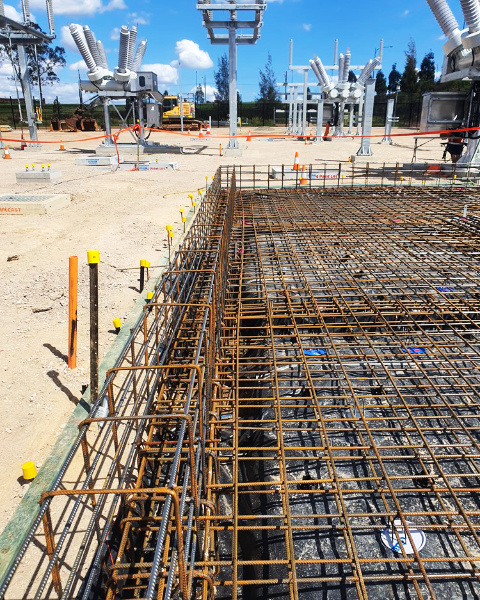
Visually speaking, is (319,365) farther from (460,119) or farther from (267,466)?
(460,119)

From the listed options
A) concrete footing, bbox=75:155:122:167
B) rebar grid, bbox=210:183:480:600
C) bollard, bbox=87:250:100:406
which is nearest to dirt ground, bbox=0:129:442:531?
bollard, bbox=87:250:100:406

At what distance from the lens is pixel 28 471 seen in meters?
3.11

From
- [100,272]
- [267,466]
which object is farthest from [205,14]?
[267,466]

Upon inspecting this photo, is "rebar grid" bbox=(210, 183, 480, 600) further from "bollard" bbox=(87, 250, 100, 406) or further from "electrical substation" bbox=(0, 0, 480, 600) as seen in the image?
"bollard" bbox=(87, 250, 100, 406)

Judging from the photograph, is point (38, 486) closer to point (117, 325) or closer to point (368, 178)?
point (117, 325)

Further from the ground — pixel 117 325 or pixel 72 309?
pixel 72 309

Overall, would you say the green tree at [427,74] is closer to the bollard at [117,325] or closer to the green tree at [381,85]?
the green tree at [381,85]

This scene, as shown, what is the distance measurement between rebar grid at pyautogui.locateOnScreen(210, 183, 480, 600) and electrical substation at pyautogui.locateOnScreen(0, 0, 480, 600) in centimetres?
2

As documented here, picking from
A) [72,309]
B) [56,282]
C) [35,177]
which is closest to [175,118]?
[35,177]

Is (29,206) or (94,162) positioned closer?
(29,206)

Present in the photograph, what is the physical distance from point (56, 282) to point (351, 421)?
4.92 metres

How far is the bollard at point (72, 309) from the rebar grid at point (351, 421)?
1.43 meters

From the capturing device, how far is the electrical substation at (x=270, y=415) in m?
2.23

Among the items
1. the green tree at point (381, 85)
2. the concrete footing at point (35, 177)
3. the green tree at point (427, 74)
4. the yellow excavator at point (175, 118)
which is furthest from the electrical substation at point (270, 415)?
the green tree at point (381, 85)
